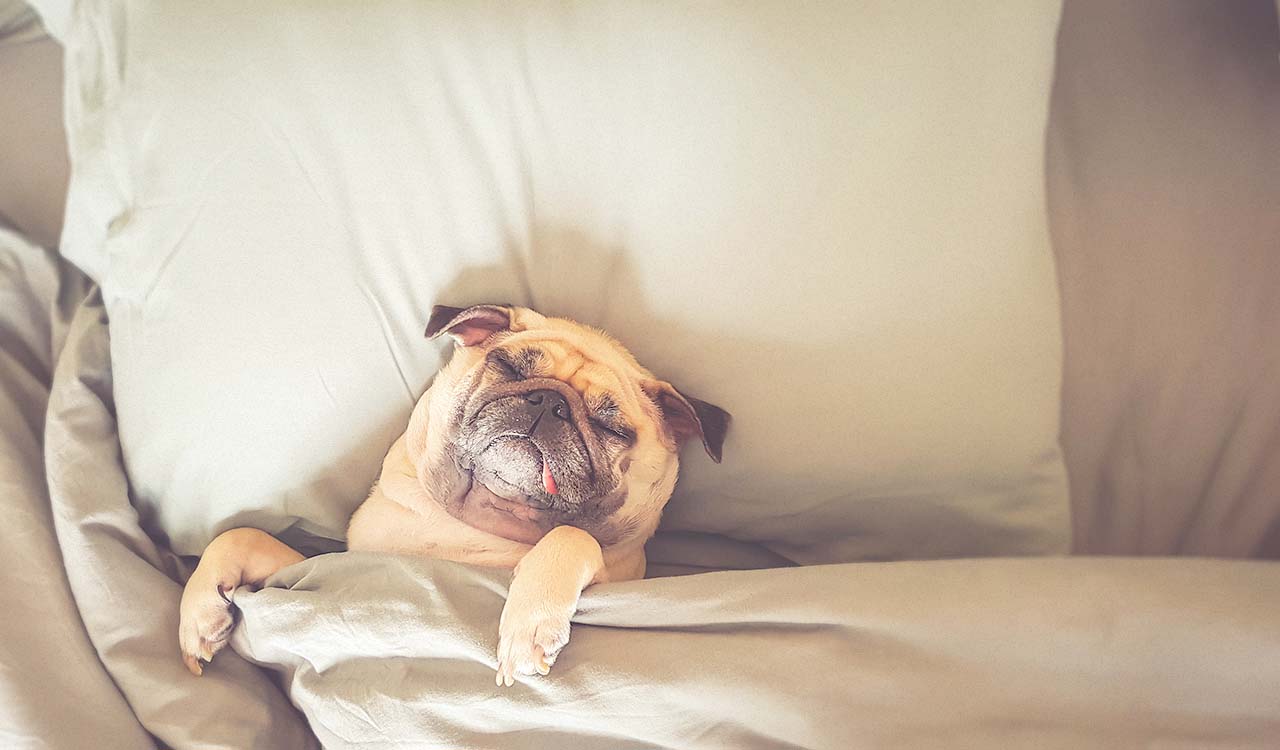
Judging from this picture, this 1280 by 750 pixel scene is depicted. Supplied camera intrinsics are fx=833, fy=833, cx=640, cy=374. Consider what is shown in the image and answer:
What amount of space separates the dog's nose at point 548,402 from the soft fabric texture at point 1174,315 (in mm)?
893

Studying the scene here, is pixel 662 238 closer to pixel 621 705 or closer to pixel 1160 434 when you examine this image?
pixel 621 705

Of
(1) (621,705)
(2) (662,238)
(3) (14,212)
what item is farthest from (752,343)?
(3) (14,212)

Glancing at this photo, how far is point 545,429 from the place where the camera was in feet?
4.19

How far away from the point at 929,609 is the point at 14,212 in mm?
1971

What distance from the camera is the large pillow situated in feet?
4.30

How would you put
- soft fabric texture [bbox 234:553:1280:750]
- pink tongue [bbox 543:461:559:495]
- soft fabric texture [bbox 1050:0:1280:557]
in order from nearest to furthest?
soft fabric texture [bbox 234:553:1280:750], pink tongue [bbox 543:461:559:495], soft fabric texture [bbox 1050:0:1280:557]

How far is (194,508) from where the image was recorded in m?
1.46

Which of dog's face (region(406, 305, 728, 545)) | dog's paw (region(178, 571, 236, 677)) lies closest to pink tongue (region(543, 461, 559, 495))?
dog's face (region(406, 305, 728, 545))

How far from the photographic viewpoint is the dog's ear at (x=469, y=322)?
1365 millimetres

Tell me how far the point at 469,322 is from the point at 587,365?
21 cm

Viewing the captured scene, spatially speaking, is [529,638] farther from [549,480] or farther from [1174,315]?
[1174,315]

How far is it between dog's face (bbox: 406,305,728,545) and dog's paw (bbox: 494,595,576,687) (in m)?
0.20

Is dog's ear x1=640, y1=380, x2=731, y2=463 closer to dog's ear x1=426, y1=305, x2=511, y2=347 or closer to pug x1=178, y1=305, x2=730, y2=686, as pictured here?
pug x1=178, y1=305, x2=730, y2=686

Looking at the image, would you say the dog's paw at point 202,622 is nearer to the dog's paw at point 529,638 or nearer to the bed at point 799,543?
the bed at point 799,543
